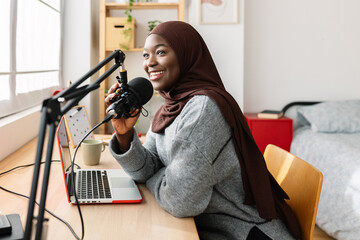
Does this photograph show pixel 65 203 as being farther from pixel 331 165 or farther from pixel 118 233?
pixel 331 165

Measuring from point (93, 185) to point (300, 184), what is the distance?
695 millimetres

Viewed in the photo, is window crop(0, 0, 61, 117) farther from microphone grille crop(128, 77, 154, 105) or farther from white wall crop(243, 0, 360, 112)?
white wall crop(243, 0, 360, 112)

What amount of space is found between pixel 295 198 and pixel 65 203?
765 millimetres

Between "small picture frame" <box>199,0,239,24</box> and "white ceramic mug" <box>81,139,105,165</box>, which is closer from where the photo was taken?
"white ceramic mug" <box>81,139,105,165</box>

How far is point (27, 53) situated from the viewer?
87.7 inches

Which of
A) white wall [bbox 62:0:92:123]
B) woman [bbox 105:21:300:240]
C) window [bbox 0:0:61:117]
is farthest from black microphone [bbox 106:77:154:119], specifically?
white wall [bbox 62:0:92:123]

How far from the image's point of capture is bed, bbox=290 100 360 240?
215cm

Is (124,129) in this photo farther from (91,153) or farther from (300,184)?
(300,184)

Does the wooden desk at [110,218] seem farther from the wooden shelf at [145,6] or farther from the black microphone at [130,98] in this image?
the wooden shelf at [145,6]

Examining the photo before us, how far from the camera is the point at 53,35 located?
2680 millimetres

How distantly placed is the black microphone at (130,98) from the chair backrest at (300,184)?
1.96 ft

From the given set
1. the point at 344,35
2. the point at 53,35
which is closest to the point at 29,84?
the point at 53,35

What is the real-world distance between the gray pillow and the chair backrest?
1742mm

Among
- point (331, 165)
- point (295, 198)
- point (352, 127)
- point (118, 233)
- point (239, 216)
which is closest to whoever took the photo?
point (118, 233)
